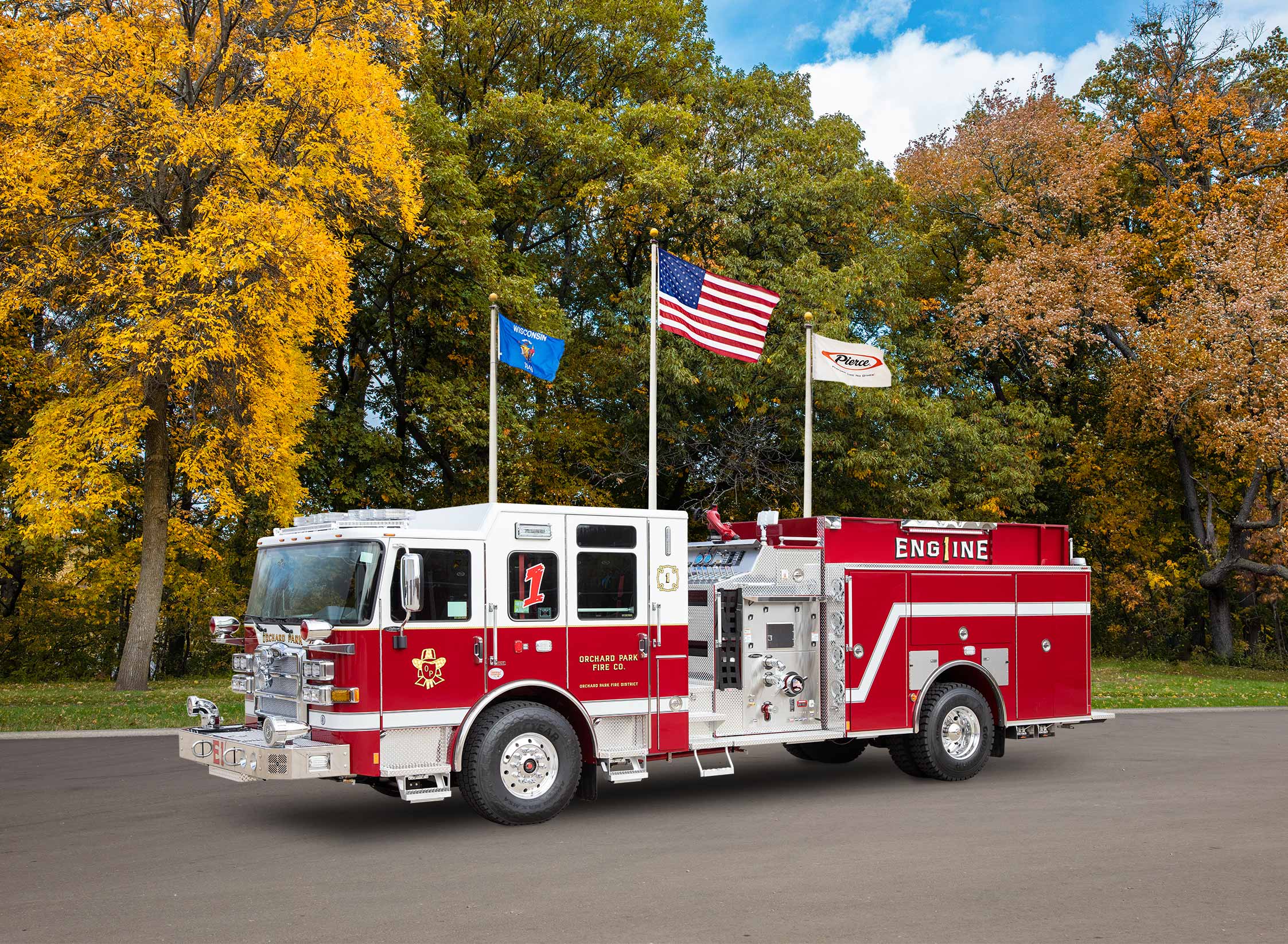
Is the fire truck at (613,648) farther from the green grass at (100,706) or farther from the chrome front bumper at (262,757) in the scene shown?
the green grass at (100,706)

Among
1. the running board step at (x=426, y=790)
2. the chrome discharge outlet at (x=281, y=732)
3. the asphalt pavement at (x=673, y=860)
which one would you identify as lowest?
the asphalt pavement at (x=673, y=860)

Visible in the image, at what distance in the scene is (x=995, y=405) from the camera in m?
35.8

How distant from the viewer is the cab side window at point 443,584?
979cm

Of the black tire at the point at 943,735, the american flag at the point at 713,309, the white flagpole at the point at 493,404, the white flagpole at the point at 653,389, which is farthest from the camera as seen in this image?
the american flag at the point at 713,309

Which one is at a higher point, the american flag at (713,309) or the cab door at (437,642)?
the american flag at (713,309)

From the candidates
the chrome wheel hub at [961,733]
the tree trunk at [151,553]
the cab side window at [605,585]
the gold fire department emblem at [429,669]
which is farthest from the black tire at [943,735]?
the tree trunk at [151,553]

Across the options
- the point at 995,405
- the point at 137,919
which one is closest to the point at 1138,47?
the point at 995,405

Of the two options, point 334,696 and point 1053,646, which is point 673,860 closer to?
point 334,696

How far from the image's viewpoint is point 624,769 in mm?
10711

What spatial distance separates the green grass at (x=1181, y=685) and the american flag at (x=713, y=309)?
9.69 metres

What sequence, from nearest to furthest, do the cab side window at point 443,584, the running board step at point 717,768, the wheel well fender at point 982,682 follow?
the cab side window at point 443,584, the running board step at point 717,768, the wheel well fender at point 982,682

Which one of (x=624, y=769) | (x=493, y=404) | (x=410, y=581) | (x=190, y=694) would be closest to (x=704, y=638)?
(x=624, y=769)

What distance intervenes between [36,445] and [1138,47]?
3420 cm

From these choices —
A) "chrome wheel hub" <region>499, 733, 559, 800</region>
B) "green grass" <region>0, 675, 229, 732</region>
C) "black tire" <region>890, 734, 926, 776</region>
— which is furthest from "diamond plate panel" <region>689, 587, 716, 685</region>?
"green grass" <region>0, 675, 229, 732</region>
